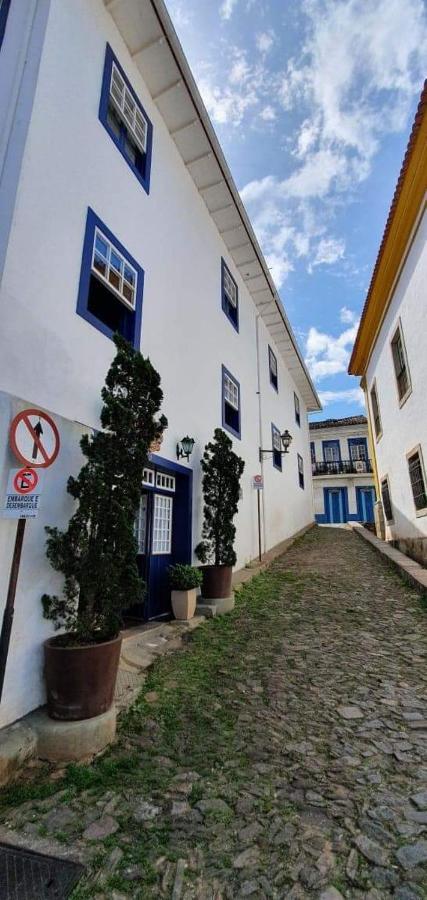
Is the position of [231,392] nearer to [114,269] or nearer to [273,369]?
[114,269]

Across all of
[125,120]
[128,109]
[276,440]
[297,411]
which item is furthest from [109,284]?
[297,411]

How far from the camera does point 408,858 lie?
6.09 ft

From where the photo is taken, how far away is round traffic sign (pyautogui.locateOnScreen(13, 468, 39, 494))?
2779 millimetres

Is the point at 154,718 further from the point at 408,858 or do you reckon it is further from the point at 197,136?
the point at 197,136

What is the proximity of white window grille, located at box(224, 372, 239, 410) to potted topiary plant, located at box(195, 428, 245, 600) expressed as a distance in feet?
5.84

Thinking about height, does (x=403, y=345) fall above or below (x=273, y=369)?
below

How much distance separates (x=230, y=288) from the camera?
9766mm

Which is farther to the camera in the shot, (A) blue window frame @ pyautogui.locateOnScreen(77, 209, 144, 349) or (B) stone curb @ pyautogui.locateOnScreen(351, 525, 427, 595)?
(B) stone curb @ pyautogui.locateOnScreen(351, 525, 427, 595)

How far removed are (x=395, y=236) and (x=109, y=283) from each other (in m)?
6.64

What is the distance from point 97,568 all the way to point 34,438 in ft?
3.71

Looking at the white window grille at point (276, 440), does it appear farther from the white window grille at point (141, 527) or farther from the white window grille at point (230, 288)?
the white window grille at point (141, 527)

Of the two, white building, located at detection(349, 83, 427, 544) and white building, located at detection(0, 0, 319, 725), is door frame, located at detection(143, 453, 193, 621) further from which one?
white building, located at detection(349, 83, 427, 544)

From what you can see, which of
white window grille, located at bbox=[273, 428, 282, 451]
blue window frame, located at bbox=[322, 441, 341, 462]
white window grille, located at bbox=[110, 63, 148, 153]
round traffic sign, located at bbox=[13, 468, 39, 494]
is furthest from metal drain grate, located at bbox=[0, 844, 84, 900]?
blue window frame, located at bbox=[322, 441, 341, 462]

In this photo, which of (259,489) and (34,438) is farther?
(259,489)
